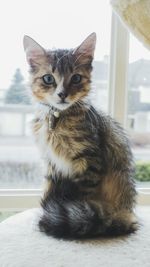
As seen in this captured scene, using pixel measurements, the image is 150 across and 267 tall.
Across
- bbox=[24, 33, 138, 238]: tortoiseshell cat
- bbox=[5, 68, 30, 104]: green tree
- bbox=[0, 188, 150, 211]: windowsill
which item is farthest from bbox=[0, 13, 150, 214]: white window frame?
bbox=[5, 68, 30, 104]: green tree

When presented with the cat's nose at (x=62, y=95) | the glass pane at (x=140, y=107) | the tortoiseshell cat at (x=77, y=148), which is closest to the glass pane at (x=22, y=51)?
the glass pane at (x=140, y=107)

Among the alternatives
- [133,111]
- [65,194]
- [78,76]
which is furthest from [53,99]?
[133,111]

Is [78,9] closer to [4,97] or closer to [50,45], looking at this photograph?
[50,45]

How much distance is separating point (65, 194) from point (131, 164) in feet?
0.81

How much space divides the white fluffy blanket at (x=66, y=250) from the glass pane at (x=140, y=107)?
534mm

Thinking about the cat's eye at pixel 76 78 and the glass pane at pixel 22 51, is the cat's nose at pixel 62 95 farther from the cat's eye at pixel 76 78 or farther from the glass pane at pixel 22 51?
the glass pane at pixel 22 51

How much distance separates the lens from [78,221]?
3.26 ft

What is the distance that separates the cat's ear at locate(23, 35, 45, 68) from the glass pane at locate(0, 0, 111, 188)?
0.27 metres

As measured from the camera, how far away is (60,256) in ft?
2.95

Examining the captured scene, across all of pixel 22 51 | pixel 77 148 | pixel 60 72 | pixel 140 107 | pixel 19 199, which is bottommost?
pixel 19 199

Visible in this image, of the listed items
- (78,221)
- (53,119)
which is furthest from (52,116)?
(78,221)

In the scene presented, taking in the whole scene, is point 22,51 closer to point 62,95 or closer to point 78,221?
point 62,95

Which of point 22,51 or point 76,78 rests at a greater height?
point 22,51

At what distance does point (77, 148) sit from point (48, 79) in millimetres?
231
